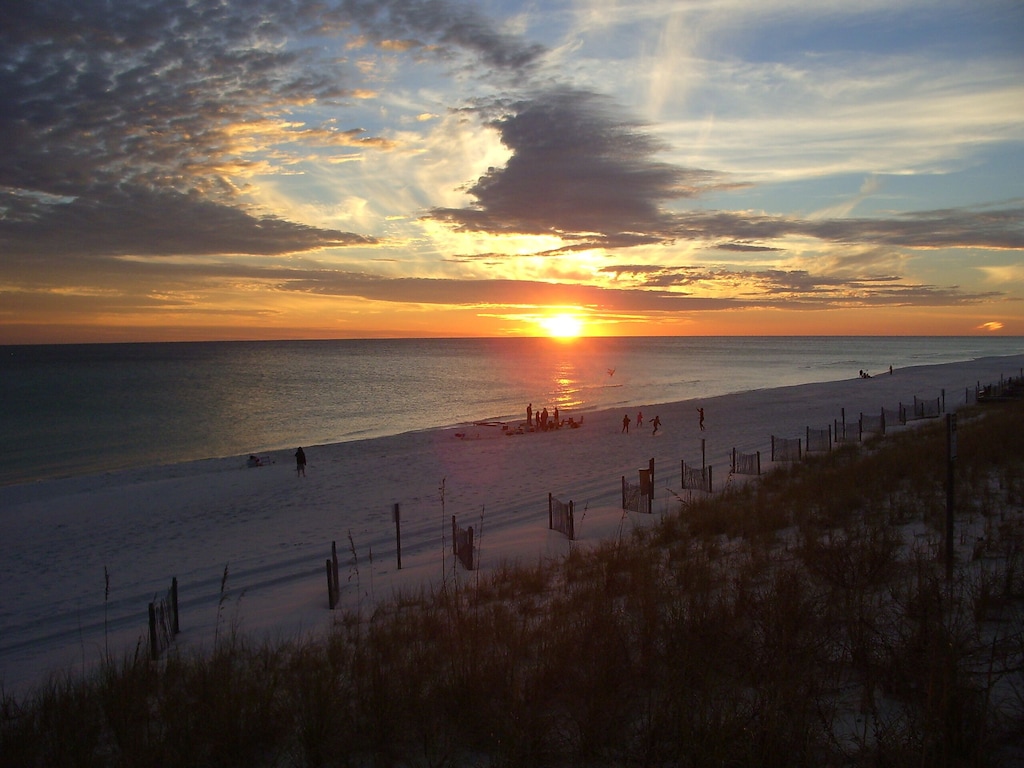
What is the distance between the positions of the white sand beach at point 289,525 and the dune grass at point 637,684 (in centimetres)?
173

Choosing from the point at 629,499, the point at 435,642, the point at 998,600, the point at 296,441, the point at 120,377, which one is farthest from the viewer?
the point at 120,377

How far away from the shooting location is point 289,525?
1755 cm

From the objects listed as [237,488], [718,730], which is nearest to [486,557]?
[718,730]

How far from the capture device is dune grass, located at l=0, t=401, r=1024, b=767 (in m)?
3.33

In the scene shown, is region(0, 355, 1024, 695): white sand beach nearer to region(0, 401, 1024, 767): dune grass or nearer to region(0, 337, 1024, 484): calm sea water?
region(0, 401, 1024, 767): dune grass

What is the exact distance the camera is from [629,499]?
48.2 feet

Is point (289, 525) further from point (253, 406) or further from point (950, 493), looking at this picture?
point (253, 406)

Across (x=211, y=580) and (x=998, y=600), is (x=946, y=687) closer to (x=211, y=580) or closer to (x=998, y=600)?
(x=998, y=600)

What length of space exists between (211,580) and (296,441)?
26.5 metres

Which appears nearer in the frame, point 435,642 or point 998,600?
point 998,600

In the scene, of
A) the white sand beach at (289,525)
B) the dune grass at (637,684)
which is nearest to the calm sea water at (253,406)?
the white sand beach at (289,525)

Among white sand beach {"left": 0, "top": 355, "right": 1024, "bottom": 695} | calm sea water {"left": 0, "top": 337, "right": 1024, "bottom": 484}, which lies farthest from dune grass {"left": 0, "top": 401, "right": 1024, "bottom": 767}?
calm sea water {"left": 0, "top": 337, "right": 1024, "bottom": 484}

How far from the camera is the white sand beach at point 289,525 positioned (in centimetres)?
988

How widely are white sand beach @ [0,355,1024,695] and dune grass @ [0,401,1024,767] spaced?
1728mm
